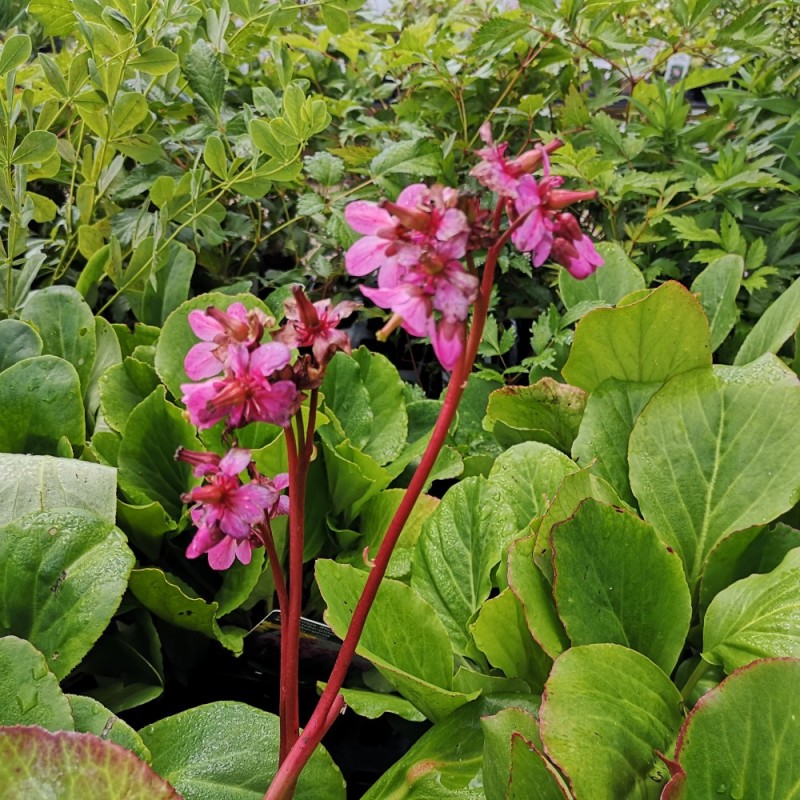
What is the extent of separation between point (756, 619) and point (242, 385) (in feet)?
1.29

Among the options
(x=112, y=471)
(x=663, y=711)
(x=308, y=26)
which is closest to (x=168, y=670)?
(x=112, y=471)

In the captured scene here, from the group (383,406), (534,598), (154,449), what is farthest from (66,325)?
(534,598)

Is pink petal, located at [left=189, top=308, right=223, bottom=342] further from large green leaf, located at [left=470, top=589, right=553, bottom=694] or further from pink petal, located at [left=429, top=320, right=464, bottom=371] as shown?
large green leaf, located at [left=470, top=589, right=553, bottom=694]

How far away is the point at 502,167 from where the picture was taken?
320 mm

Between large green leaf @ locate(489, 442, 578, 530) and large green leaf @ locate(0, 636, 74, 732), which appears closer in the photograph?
large green leaf @ locate(0, 636, 74, 732)

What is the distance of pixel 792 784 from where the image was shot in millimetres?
411

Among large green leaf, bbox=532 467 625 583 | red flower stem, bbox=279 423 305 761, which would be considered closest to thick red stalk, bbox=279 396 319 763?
red flower stem, bbox=279 423 305 761

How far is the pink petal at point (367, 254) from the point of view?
13.1 inches

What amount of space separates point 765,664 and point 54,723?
1.31 ft

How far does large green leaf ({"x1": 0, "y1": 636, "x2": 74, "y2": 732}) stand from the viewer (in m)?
0.44

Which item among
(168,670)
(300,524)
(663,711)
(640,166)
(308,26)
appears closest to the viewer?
(300,524)

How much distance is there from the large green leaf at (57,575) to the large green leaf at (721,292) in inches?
24.5

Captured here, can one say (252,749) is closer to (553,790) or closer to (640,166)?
(553,790)

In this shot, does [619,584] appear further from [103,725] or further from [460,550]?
[103,725]
